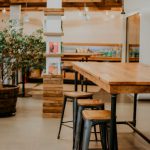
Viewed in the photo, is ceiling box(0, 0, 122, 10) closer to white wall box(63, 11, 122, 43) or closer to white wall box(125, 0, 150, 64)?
white wall box(63, 11, 122, 43)

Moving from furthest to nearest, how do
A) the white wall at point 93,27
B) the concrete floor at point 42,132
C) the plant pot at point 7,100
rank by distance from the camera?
1. the white wall at point 93,27
2. the plant pot at point 7,100
3. the concrete floor at point 42,132

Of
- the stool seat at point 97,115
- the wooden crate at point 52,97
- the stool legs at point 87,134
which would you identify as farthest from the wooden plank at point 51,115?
the stool legs at point 87,134

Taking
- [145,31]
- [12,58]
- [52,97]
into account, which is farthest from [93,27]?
[52,97]

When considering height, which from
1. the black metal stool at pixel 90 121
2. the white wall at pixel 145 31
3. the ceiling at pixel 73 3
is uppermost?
the ceiling at pixel 73 3

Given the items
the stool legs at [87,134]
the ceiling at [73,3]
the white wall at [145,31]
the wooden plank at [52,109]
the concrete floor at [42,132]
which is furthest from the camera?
the ceiling at [73,3]

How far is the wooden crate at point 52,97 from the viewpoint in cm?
597

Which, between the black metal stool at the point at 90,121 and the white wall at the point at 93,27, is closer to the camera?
the black metal stool at the point at 90,121

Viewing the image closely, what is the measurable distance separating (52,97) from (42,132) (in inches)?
41.9

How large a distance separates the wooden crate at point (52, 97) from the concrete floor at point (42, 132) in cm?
18

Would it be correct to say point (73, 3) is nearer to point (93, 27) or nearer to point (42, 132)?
point (93, 27)

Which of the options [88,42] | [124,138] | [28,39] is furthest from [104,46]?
[124,138]

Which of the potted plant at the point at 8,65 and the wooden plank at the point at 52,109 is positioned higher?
the potted plant at the point at 8,65

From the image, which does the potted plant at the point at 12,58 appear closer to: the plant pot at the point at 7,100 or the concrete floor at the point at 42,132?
the plant pot at the point at 7,100

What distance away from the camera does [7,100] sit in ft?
19.6
